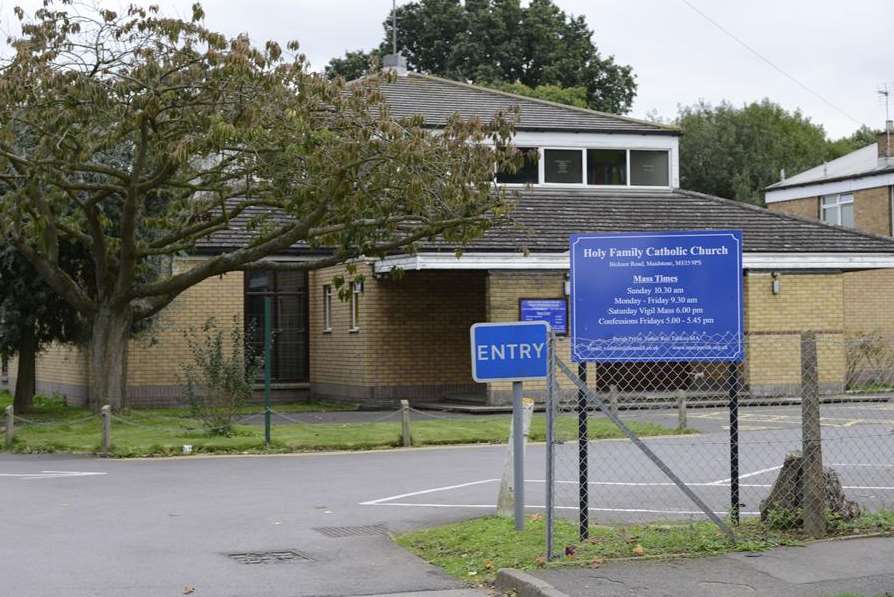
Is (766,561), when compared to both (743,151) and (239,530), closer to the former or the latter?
(239,530)

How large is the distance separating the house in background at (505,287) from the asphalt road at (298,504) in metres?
7.84

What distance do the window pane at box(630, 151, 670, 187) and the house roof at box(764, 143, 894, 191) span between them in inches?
475

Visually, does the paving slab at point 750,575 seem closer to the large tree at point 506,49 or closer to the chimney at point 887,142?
the chimney at point 887,142

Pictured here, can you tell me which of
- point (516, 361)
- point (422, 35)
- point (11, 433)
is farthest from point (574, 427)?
point (422, 35)

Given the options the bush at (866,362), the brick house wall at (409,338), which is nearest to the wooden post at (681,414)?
the bush at (866,362)

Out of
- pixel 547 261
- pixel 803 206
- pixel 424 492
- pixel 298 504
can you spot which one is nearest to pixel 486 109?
pixel 547 261

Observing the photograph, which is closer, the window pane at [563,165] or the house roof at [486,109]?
the house roof at [486,109]

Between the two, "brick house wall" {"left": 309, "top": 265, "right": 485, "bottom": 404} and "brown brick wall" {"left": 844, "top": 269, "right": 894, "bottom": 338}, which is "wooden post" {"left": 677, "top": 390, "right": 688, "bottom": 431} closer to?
"brick house wall" {"left": 309, "top": 265, "right": 485, "bottom": 404}

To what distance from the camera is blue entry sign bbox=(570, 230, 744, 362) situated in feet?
33.7

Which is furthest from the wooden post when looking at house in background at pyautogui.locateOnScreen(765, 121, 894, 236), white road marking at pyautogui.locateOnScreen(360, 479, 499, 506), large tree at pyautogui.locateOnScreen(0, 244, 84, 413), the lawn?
house in background at pyautogui.locateOnScreen(765, 121, 894, 236)

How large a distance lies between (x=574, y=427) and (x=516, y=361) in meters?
12.1

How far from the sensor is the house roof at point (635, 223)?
29.3 metres

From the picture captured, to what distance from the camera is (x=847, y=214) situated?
147 ft

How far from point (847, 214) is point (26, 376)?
94.2 feet
